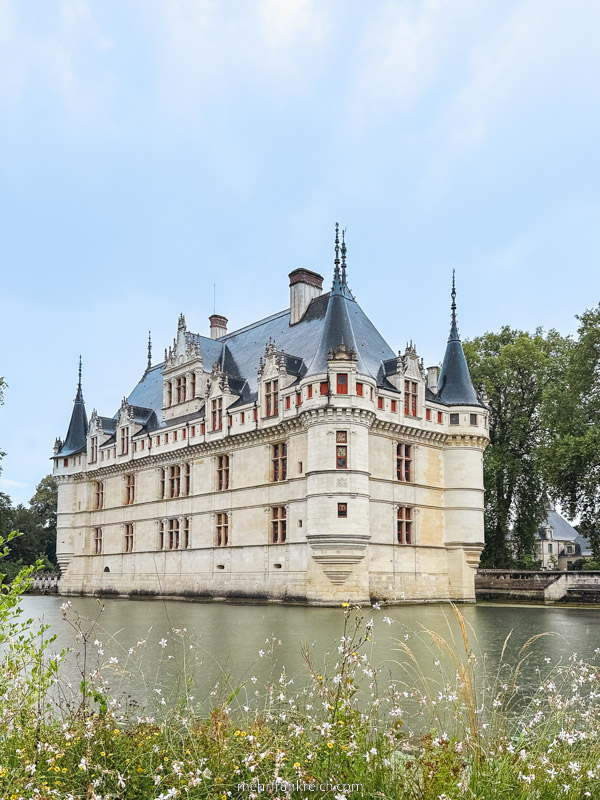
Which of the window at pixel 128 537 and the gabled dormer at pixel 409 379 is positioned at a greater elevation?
the gabled dormer at pixel 409 379

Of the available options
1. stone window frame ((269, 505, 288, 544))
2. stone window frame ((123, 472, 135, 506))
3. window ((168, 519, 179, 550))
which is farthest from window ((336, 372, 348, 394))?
stone window frame ((123, 472, 135, 506))

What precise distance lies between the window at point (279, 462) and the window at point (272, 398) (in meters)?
1.36

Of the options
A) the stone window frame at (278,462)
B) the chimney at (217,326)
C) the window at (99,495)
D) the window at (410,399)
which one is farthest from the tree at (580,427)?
the window at (99,495)

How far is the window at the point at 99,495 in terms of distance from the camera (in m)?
46.0

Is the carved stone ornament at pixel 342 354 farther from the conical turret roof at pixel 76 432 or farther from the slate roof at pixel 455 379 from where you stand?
the conical turret roof at pixel 76 432

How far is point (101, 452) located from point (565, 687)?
127 ft

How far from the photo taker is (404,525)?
32.9m

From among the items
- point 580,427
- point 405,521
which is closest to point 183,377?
point 405,521

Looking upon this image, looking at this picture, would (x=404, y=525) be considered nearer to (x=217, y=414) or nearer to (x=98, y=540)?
(x=217, y=414)

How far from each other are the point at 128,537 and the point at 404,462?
55.8 feet

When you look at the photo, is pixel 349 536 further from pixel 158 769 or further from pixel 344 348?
pixel 158 769

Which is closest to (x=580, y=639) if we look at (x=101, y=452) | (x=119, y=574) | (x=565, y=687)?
(x=565, y=687)

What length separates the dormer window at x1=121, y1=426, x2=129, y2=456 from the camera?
4322 centimetres

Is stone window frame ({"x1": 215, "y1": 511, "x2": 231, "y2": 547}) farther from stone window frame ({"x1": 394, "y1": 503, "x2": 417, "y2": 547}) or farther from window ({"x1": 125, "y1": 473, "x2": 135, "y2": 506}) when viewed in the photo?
window ({"x1": 125, "y1": 473, "x2": 135, "y2": 506})
